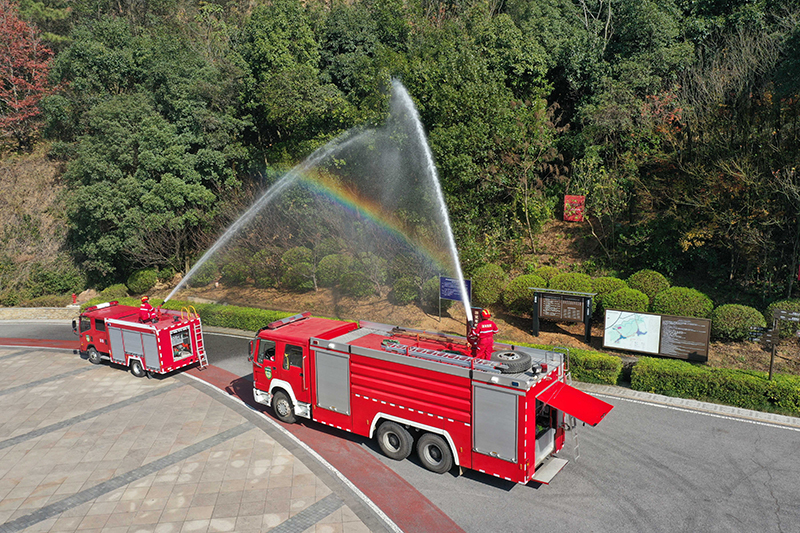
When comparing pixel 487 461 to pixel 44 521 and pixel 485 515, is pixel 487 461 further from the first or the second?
pixel 44 521

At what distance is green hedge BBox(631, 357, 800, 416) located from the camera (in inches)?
558

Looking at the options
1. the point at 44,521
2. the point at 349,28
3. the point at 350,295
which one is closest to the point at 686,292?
the point at 350,295

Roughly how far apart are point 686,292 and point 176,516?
18.3m

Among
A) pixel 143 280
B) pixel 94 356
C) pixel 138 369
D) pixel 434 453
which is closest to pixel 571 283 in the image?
pixel 434 453

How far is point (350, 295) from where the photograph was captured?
27.7 m

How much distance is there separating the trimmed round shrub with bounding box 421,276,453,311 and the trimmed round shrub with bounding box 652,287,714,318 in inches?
361

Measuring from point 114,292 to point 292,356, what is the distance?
2419cm

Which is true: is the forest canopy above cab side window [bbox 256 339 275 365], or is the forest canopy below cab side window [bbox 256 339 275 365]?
above

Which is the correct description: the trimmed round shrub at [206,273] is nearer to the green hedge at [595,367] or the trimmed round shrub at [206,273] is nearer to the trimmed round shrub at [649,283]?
the green hedge at [595,367]

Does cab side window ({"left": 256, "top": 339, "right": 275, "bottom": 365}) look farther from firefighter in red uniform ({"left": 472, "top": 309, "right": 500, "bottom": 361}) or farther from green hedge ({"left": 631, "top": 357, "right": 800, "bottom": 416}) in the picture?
green hedge ({"left": 631, "top": 357, "right": 800, "bottom": 416})

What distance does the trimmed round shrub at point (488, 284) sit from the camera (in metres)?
22.8

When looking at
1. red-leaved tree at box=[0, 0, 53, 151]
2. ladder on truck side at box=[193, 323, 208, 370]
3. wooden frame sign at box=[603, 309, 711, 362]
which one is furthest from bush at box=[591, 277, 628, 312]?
red-leaved tree at box=[0, 0, 53, 151]

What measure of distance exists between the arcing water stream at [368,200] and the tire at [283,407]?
833 cm

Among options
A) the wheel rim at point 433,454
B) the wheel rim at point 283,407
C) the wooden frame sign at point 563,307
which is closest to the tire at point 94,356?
the wheel rim at point 283,407
